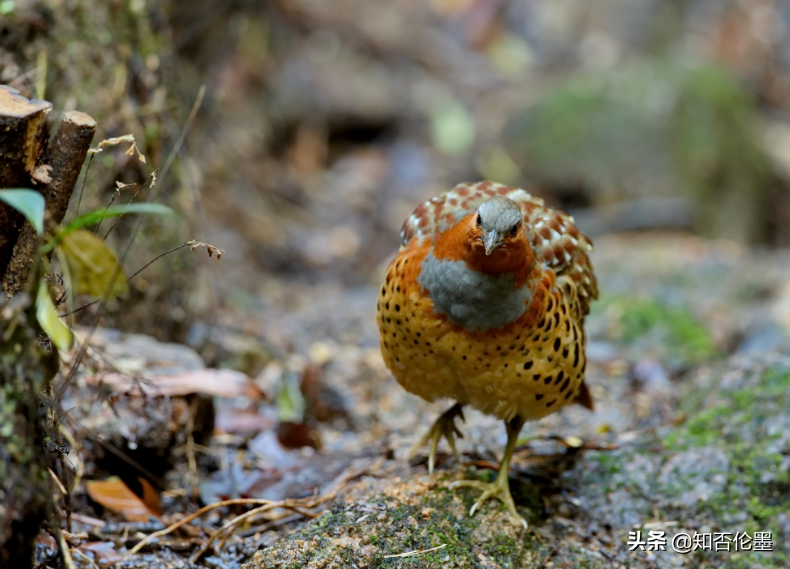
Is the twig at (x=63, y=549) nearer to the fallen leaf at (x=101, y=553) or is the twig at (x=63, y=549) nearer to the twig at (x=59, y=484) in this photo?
the twig at (x=59, y=484)

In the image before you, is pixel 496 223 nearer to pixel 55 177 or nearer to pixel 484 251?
pixel 484 251

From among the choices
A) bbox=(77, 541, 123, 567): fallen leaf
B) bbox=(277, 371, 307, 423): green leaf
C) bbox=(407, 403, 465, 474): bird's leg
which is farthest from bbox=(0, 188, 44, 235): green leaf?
bbox=(277, 371, 307, 423): green leaf

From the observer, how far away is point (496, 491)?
2.91 metres

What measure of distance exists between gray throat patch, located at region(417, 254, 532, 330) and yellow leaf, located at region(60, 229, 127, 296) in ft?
3.58

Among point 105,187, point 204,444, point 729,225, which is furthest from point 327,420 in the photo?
point 729,225

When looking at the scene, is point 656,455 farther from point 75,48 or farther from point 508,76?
point 508,76

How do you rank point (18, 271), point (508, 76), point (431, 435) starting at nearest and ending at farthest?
point (18, 271)
point (431, 435)
point (508, 76)

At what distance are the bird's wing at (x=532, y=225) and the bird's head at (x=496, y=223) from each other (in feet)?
0.92

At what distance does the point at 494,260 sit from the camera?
8.65 ft

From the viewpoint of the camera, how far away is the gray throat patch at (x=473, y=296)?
8.70 ft

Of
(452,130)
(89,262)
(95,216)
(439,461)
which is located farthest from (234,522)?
(452,130)

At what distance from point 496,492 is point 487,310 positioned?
73 cm

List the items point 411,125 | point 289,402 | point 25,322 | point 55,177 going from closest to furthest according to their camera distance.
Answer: point 25,322 → point 55,177 → point 289,402 → point 411,125

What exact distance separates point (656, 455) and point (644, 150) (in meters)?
6.08
